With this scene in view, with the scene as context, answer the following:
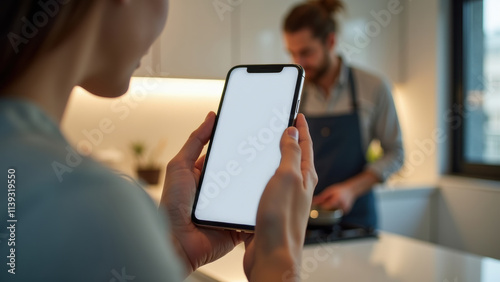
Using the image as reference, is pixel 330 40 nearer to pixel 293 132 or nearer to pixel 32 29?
pixel 293 132

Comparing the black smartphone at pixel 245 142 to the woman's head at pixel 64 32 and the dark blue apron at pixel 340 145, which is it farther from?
the dark blue apron at pixel 340 145

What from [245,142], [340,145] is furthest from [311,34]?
[245,142]

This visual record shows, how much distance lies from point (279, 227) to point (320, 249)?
0.79 meters

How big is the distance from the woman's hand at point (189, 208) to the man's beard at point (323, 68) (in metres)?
1.15

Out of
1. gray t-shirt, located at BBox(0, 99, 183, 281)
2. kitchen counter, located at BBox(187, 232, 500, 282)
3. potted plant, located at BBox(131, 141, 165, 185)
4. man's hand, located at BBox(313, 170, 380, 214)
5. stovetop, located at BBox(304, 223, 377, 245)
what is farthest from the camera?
potted plant, located at BBox(131, 141, 165, 185)

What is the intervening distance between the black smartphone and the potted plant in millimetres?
→ 1414

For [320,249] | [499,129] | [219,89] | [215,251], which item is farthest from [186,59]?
[499,129]

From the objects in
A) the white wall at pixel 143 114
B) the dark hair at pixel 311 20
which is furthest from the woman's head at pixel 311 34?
the white wall at pixel 143 114

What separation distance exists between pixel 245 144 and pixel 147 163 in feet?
5.10

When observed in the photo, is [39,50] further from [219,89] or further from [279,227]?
[219,89]

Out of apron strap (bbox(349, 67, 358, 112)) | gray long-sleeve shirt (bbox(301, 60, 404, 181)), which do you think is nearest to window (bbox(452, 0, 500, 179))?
gray long-sleeve shirt (bbox(301, 60, 404, 181))

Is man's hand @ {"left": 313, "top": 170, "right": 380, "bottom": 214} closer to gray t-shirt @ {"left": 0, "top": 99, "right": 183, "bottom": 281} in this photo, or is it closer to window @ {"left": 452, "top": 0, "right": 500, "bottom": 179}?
window @ {"left": 452, "top": 0, "right": 500, "bottom": 179}

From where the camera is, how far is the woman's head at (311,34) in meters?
1.53

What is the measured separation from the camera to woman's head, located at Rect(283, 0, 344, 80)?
1530mm
